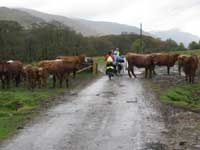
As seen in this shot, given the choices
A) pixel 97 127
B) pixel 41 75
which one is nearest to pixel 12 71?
pixel 41 75

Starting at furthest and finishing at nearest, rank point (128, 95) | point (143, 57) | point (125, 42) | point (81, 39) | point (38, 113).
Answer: point (125, 42) → point (81, 39) → point (143, 57) → point (128, 95) → point (38, 113)

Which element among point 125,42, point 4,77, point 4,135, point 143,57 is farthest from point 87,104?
point 125,42

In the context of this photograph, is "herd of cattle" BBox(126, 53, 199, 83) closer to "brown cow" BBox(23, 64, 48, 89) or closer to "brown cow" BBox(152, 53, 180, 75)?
"brown cow" BBox(152, 53, 180, 75)

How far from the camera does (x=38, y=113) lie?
16312 millimetres

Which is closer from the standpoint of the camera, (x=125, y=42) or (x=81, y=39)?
(x=81, y=39)

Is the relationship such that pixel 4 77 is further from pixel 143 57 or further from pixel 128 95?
pixel 143 57

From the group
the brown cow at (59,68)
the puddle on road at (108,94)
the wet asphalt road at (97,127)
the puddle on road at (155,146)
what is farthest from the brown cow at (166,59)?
the puddle on road at (155,146)

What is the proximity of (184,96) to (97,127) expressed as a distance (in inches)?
398

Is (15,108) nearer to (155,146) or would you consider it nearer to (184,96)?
(184,96)

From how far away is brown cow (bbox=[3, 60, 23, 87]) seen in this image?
88.7 feet

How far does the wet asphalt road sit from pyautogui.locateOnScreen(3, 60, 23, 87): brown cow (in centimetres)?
815

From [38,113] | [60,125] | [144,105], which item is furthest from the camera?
[144,105]

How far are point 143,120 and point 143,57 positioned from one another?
20354mm

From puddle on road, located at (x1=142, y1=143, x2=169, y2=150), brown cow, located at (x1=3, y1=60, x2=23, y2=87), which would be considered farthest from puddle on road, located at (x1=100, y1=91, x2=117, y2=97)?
puddle on road, located at (x1=142, y1=143, x2=169, y2=150)
